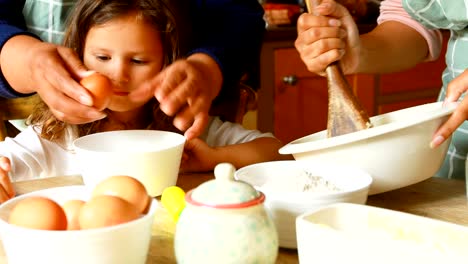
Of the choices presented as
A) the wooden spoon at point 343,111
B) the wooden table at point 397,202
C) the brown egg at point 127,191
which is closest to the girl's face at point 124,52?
the wooden table at point 397,202

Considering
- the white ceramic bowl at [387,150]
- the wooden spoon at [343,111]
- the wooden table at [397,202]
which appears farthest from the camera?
the wooden spoon at [343,111]

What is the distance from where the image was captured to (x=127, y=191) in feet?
2.25

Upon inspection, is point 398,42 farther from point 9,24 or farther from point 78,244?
point 78,244

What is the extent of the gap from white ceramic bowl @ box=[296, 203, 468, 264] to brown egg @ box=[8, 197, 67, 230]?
237 millimetres

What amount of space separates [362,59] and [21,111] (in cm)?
77

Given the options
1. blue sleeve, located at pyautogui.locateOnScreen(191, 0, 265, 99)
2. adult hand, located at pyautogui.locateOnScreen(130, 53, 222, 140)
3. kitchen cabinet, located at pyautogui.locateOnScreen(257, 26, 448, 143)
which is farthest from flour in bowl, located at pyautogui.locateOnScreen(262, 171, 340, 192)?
kitchen cabinet, located at pyautogui.locateOnScreen(257, 26, 448, 143)

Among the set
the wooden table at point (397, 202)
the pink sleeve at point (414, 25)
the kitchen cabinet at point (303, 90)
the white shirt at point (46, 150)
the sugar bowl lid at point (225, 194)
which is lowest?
the kitchen cabinet at point (303, 90)

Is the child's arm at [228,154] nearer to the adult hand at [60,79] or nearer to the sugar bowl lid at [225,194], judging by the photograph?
the adult hand at [60,79]

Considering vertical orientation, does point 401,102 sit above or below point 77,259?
below

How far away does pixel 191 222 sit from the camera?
2.16 ft

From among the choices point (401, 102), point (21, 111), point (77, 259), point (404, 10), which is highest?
point (404, 10)

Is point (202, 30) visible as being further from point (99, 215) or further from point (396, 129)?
point (99, 215)

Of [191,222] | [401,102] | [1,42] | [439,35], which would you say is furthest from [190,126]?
[401,102]

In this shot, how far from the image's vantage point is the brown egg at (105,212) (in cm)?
63
